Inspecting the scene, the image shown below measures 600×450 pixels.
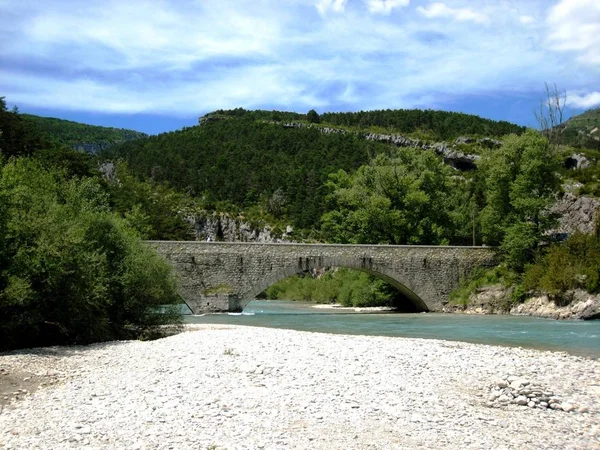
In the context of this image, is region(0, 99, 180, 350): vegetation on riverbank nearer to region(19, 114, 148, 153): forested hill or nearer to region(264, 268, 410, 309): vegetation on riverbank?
region(264, 268, 410, 309): vegetation on riverbank

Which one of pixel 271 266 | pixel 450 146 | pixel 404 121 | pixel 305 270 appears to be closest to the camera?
pixel 271 266

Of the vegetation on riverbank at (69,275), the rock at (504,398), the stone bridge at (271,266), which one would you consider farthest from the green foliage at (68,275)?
the rock at (504,398)

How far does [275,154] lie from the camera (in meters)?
106

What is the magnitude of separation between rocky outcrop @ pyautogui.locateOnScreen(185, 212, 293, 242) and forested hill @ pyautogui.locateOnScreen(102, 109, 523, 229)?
2922mm

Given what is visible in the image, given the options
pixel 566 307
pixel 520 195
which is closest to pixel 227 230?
pixel 520 195

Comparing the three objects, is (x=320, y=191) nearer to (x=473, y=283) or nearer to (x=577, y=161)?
(x=577, y=161)

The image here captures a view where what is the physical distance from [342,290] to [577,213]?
62.3 ft

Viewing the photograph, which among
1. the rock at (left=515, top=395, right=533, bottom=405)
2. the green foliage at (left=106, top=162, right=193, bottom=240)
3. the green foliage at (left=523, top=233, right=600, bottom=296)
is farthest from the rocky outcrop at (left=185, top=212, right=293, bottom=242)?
the rock at (left=515, top=395, right=533, bottom=405)

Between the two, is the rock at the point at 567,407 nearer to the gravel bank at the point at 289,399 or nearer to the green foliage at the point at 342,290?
the gravel bank at the point at 289,399

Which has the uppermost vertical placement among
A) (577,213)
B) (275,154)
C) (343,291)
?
(275,154)

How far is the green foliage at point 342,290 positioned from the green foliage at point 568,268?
1076 centimetres

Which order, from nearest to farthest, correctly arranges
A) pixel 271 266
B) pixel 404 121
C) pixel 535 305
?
pixel 271 266 → pixel 535 305 → pixel 404 121

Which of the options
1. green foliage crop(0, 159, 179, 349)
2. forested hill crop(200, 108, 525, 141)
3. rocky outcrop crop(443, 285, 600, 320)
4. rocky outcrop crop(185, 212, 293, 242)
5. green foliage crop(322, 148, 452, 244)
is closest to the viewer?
green foliage crop(0, 159, 179, 349)

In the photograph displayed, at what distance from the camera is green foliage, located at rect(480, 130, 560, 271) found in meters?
37.3
